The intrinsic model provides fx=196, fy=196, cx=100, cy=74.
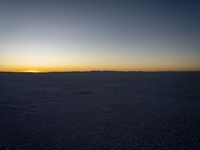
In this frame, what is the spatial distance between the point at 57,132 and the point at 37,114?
11.1ft

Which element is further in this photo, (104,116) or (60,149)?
(104,116)

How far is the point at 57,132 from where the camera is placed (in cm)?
870

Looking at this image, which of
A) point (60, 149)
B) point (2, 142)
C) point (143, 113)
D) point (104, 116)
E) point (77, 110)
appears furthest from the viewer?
point (77, 110)

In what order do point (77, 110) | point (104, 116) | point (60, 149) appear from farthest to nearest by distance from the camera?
point (77, 110), point (104, 116), point (60, 149)

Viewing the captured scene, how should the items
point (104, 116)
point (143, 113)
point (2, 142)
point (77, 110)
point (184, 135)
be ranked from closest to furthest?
1. point (2, 142)
2. point (184, 135)
3. point (104, 116)
4. point (143, 113)
5. point (77, 110)

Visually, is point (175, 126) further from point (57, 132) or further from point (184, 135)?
point (57, 132)

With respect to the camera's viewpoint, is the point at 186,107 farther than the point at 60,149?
Yes

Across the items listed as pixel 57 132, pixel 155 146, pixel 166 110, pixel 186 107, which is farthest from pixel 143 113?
pixel 57 132

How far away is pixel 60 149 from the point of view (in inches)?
279

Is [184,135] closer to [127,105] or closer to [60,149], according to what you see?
[60,149]

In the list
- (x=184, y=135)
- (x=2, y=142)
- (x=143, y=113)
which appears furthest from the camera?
(x=143, y=113)

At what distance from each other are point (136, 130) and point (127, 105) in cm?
518

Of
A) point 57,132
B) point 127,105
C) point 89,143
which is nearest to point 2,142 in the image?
point 57,132

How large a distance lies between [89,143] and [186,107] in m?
8.54
